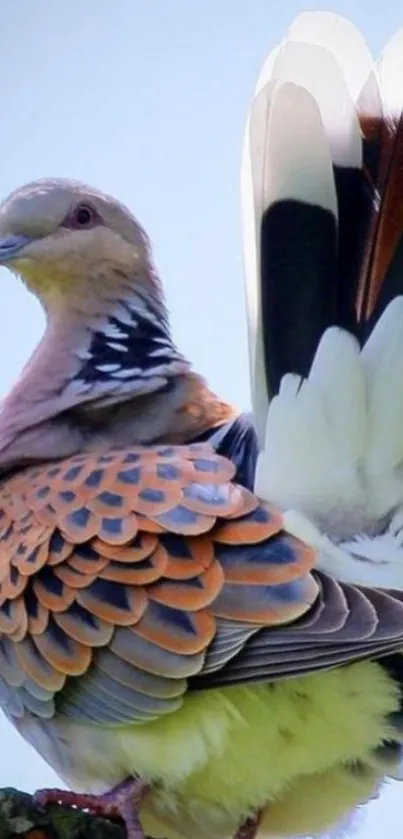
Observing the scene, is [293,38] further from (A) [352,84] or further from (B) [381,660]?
(B) [381,660]

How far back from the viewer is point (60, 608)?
1.06m

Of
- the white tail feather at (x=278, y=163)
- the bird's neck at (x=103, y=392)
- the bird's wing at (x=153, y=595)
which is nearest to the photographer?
the bird's wing at (x=153, y=595)

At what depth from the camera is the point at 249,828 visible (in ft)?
3.58

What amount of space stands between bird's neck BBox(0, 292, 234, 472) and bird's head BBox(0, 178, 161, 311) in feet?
0.07

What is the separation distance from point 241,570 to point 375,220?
0.25 meters

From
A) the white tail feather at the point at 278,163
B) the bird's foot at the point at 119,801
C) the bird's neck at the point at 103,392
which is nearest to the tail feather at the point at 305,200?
the white tail feather at the point at 278,163

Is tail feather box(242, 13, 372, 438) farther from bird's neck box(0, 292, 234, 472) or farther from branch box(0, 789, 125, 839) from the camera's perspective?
branch box(0, 789, 125, 839)

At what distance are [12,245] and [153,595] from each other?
1.08ft

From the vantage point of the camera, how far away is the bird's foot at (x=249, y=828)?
1.09 metres

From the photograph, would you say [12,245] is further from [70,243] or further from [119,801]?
[119,801]

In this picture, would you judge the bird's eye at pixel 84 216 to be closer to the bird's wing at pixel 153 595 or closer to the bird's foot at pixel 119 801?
the bird's wing at pixel 153 595

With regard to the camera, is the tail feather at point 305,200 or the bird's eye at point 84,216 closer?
the tail feather at point 305,200

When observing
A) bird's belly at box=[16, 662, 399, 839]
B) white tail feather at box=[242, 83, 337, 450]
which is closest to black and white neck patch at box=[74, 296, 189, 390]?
white tail feather at box=[242, 83, 337, 450]

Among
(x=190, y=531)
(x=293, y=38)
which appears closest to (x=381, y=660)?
(x=190, y=531)
